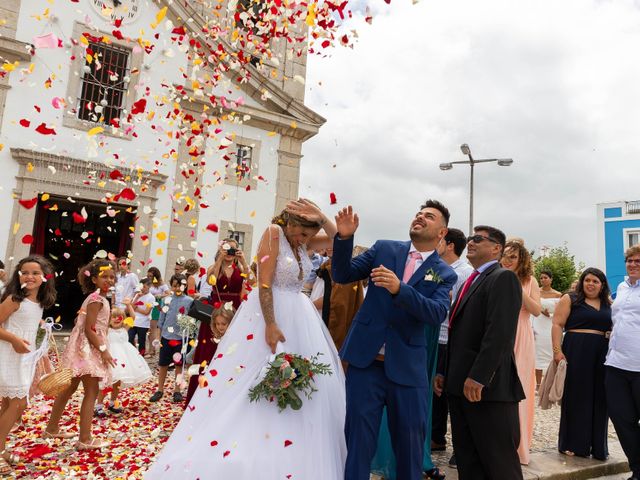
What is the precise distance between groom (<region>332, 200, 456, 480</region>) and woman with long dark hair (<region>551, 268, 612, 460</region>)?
3118mm

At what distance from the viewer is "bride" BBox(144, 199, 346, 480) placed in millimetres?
3352

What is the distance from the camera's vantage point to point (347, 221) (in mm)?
3459

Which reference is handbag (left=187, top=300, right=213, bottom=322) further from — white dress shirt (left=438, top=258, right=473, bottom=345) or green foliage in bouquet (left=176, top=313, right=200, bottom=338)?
white dress shirt (left=438, top=258, right=473, bottom=345)

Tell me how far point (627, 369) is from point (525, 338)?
99 cm

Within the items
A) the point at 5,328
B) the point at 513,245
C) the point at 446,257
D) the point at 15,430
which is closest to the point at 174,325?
the point at 15,430

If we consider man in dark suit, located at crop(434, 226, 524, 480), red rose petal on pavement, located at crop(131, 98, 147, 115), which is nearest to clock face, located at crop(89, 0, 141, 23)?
red rose petal on pavement, located at crop(131, 98, 147, 115)

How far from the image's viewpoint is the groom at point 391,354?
3.28 metres

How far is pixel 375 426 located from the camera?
335 centimetres

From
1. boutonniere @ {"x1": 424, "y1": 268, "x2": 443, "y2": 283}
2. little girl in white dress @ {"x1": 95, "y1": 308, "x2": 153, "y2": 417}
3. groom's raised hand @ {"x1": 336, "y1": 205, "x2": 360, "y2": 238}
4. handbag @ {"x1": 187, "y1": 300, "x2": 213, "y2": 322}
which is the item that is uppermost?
groom's raised hand @ {"x1": 336, "y1": 205, "x2": 360, "y2": 238}

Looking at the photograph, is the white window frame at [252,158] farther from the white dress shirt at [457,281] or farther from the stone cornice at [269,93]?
the white dress shirt at [457,281]

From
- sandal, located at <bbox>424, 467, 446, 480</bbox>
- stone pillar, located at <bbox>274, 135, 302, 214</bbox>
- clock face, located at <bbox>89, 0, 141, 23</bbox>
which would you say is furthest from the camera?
stone pillar, located at <bbox>274, 135, 302, 214</bbox>

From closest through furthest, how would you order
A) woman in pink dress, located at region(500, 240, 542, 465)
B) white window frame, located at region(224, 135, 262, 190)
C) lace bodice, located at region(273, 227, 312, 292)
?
lace bodice, located at region(273, 227, 312, 292) → woman in pink dress, located at region(500, 240, 542, 465) → white window frame, located at region(224, 135, 262, 190)

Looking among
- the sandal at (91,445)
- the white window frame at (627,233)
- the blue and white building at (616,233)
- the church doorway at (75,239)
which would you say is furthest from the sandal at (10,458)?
the white window frame at (627,233)

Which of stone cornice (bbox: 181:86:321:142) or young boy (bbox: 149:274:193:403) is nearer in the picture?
young boy (bbox: 149:274:193:403)
